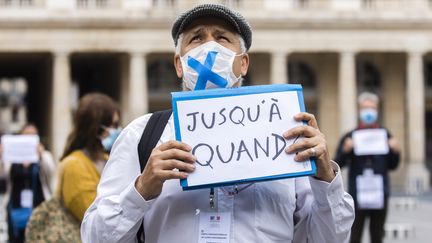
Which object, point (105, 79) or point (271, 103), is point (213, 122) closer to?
point (271, 103)

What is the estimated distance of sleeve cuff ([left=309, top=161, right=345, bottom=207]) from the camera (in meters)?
3.21

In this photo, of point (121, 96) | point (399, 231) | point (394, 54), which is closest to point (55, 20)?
point (121, 96)

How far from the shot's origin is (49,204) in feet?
19.6

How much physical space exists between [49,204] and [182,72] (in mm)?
2739

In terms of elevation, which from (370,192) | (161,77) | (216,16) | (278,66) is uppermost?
(278,66)

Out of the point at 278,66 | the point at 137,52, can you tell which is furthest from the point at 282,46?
the point at 137,52

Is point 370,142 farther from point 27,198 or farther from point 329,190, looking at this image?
point 329,190

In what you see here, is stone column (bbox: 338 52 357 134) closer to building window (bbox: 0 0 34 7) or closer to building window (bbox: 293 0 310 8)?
building window (bbox: 293 0 310 8)

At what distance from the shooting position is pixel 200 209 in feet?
10.8

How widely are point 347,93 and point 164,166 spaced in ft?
122

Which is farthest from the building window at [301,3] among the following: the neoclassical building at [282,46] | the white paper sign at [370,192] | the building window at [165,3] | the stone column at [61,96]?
the white paper sign at [370,192]

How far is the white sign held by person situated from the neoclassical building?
Result: 115 feet

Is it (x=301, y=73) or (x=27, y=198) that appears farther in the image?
(x=301, y=73)

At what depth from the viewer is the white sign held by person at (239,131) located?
10.5ft
